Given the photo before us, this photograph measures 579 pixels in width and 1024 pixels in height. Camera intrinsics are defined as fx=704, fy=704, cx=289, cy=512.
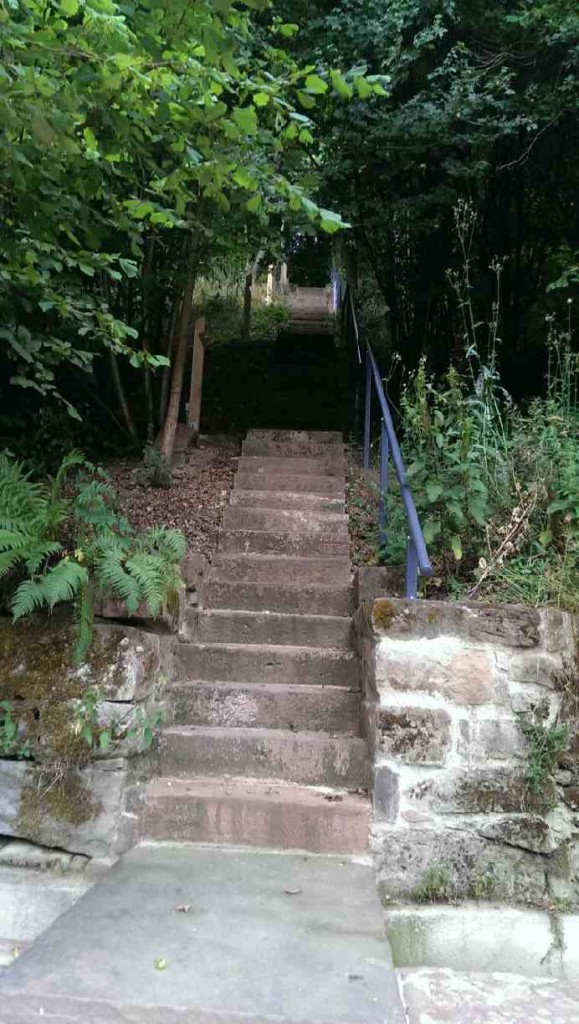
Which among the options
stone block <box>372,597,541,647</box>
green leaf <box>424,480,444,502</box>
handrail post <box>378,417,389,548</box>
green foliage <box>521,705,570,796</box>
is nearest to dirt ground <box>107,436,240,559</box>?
handrail post <box>378,417,389,548</box>

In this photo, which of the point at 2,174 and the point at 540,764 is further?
the point at 2,174

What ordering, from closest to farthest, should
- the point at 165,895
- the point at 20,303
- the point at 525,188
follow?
the point at 165,895, the point at 20,303, the point at 525,188

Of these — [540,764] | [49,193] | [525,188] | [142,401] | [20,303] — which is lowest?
[540,764]

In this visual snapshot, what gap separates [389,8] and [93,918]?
516 centimetres

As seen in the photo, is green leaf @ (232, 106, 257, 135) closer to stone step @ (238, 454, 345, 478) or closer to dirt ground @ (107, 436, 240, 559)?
dirt ground @ (107, 436, 240, 559)

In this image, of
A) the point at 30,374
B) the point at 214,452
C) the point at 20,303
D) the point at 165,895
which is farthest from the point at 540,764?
the point at 30,374

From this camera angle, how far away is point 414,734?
8.58 feet

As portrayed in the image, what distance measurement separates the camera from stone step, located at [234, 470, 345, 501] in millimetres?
4996

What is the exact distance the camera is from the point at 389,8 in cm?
448

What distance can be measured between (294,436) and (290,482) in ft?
2.64

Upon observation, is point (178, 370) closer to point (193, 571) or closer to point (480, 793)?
point (193, 571)

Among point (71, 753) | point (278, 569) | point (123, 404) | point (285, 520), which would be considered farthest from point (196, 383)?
point (71, 753)

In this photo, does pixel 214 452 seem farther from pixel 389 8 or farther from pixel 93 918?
pixel 93 918

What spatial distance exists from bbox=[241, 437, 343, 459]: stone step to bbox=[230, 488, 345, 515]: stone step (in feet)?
2.46
